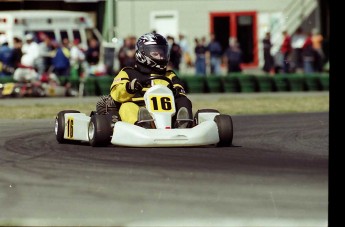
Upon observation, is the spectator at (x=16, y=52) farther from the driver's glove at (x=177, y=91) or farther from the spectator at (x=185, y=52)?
the driver's glove at (x=177, y=91)

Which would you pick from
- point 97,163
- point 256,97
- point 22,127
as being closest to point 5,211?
point 97,163

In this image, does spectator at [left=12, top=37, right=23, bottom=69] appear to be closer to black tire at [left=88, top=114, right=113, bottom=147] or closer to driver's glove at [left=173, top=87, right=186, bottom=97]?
driver's glove at [left=173, top=87, right=186, bottom=97]

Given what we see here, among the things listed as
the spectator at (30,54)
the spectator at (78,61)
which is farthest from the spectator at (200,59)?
the spectator at (30,54)

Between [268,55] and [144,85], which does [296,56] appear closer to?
[268,55]

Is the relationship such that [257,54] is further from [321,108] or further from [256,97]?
[321,108]

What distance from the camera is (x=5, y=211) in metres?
6.93

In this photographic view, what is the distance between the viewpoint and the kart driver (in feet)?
36.6

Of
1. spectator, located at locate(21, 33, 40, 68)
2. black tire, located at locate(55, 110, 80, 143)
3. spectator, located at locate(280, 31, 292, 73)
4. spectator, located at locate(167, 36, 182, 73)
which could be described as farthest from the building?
black tire, located at locate(55, 110, 80, 143)

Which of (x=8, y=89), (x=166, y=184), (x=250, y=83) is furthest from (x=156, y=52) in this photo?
(x=250, y=83)

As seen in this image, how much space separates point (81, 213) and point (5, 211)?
0.52m

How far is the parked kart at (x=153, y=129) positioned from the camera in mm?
10633

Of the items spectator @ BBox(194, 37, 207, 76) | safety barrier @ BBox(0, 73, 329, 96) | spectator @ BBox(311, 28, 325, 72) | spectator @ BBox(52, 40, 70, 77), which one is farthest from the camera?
spectator @ BBox(311, 28, 325, 72)

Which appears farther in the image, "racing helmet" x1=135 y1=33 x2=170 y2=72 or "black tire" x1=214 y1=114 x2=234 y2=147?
"racing helmet" x1=135 y1=33 x2=170 y2=72

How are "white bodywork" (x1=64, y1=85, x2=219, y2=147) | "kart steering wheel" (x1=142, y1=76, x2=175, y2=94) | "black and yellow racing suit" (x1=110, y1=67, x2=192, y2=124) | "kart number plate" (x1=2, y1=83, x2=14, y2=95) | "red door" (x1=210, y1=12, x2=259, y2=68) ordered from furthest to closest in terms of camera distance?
"red door" (x1=210, y1=12, x2=259, y2=68) < "kart number plate" (x1=2, y1=83, x2=14, y2=95) < "kart steering wheel" (x1=142, y1=76, x2=175, y2=94) < "black and yellow racing suit" (x1=110, y1=67, x2=192, y2=124) < "white bodywork" (x1=64, y1=85, x2=219, y2=147)
